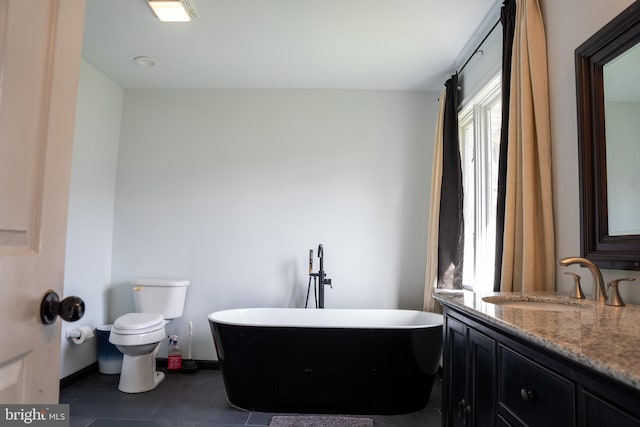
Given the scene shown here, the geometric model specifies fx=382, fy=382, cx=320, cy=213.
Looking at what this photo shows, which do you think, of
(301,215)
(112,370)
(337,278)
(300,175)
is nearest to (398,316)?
(337,278)

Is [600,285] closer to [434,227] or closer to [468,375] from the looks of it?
[468,375]

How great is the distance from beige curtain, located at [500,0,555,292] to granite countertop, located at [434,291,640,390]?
0.42 meters

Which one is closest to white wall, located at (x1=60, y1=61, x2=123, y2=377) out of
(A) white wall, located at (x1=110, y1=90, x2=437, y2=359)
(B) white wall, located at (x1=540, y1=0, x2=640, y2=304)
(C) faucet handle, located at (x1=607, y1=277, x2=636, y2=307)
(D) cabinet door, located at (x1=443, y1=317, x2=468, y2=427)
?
(A) white wall, located at (x1=110, y1=90, x2=437, y2=359)

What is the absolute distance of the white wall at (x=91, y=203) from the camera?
123 inches

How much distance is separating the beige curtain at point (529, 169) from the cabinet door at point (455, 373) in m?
0.50

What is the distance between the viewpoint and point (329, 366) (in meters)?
2.55

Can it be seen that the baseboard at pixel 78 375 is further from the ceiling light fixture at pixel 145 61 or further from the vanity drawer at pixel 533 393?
the vanity drawer at pixel 533 393

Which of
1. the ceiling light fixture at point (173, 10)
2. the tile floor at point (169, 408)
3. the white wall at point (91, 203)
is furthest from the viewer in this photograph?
the white wall at point (91, 203)

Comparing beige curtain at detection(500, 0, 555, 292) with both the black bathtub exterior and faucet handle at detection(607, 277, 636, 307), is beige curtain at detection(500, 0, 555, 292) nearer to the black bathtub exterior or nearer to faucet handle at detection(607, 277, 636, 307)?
faucet handle at detection(607, 277, 636, 307)

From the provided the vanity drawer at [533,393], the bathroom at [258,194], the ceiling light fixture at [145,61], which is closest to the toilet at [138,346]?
the bathroom at [258,194]

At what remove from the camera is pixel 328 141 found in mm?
3672

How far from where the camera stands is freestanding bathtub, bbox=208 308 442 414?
2.54 meters

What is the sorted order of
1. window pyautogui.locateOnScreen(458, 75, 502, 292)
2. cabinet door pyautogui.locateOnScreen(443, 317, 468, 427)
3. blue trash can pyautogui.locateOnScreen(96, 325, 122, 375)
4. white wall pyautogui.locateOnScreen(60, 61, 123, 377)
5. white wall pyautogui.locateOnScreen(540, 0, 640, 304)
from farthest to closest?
1. blue trash can pyautogui.locateOnScreen(96, 325, 122, 375)
2. white wall pyautogui.locateOnScreen(60, 61, 123, 377)
3. window pyautogui.locateOnScreen(458, 75, 502, 292)
4. white wall pyautogui.locateOnScreen(540, 0, 640, 304)
5. cabinet door pyautogui.locateOnScreen(443, 317, 468, 427)

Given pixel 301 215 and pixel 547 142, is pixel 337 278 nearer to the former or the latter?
pixel 301 215
